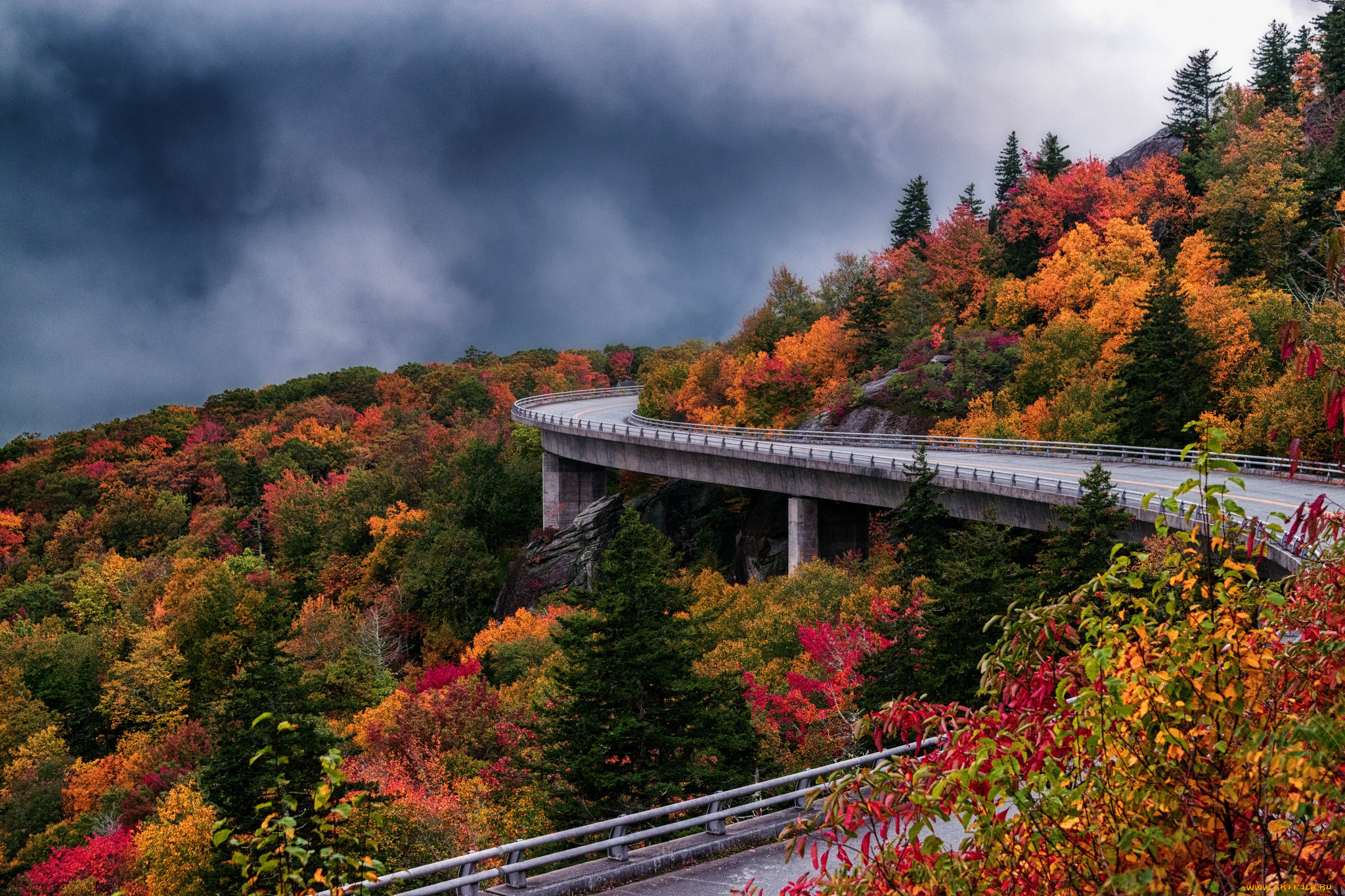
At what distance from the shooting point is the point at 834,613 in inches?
1395

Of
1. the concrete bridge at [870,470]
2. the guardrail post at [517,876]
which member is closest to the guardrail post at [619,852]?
the guardrail post at [517,876]

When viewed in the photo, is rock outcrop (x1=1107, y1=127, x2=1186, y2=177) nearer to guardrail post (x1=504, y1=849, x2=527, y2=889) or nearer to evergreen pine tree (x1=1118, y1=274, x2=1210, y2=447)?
evergreen pine tree (x1=1118, y1=274, x2=1210, y2=447)

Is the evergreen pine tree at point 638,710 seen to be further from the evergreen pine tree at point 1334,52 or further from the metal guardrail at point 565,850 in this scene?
the evergreen pine tree at point 1334,52

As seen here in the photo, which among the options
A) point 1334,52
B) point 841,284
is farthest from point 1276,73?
point 841,284

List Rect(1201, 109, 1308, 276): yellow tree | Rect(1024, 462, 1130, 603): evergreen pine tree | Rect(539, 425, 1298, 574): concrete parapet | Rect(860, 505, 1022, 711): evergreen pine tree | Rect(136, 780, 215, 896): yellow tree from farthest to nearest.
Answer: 1. Rect(1201, 109, 1308, 276): yellow tree
2. Rect(539, 425, 1298, 574): concrete parapet
3. Rect(136, 780, 215, 896): yellow tree
4. Rect(1024, 462, 1130, 603): evergreen pine tree
5. Rect(860, 505, 1022, 711): evergreen pine tree

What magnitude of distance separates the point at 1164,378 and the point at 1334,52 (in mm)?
48398

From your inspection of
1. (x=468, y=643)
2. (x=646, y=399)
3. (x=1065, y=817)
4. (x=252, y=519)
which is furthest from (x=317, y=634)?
(x=1065, y=817)

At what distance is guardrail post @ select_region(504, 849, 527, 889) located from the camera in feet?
33.6

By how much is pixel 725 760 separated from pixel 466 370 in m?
117

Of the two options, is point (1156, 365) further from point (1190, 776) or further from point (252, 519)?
point (252, 519)

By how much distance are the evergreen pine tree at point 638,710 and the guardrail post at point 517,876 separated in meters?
8.34

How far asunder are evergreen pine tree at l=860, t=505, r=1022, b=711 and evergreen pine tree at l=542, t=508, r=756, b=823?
388 centimetres

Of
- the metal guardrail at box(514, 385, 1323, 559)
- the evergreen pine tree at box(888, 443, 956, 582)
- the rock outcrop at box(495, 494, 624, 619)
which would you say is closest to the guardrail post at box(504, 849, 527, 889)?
the metal guardrail at box(514, 385, 1323, 559)

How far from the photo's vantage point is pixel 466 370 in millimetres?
132250
